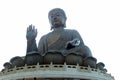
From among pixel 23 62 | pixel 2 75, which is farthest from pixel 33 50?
pixel 2 75

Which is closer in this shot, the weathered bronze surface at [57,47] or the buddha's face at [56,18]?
the weathered bronze surface at [57,47]

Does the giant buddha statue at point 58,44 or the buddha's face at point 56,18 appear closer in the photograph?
the giant buddha statue at point 58,44

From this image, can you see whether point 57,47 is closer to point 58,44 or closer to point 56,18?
point 58,44

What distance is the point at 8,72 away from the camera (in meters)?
15.3

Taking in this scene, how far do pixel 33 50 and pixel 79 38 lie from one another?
3.35m

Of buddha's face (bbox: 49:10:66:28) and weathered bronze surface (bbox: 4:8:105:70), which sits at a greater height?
buddha's face (bbox: 49:10:66:28)

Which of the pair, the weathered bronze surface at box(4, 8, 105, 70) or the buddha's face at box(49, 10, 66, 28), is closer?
the weathered bronze surface at box(4, 8, 105, 70)

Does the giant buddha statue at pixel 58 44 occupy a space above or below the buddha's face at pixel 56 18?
below

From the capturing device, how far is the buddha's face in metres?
19.9

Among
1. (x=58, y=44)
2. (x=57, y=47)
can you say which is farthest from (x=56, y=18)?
(x=57, y=47)

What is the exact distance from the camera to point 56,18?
20.1m

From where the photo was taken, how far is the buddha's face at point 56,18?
19922 millimetres

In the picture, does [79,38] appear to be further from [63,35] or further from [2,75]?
[2,75]

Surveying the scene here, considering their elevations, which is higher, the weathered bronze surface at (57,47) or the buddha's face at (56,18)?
the buddha's face at (56,18)
